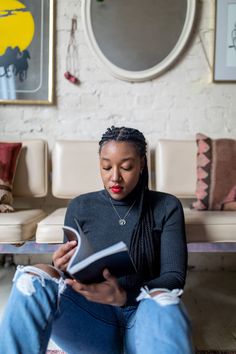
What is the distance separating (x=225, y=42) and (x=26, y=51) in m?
1.21

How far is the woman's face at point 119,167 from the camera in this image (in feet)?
3.18

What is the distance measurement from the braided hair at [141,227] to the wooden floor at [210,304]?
20.0 inches

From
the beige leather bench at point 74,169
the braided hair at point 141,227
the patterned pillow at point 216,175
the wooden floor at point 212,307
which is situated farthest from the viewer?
the beige leather bench at point 74,169

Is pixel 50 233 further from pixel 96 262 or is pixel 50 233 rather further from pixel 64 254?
pixel 96 262

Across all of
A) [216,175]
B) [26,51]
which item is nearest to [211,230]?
[216,175]

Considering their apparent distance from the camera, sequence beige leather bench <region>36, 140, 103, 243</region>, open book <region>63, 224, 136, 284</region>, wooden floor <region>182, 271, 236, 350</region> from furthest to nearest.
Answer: beige leather bench <region>36, 140, 103, 243</region>, wooden floor <region>182, 271, 236, 350</region>, open book <region>63, 224, 136, 284</region>

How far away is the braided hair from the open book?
162 millimetres

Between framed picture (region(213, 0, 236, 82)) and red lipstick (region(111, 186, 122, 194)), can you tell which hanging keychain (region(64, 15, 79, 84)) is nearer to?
Answer: framed picture (region(213, 0, 236, 82))

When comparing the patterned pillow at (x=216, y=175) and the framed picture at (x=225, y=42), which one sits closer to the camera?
the patterned pillow at (x=216, y=175)

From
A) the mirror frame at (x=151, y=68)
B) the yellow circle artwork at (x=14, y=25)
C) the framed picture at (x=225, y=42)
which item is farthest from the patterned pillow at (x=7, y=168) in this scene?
the framed picture at (x=225, y=42)

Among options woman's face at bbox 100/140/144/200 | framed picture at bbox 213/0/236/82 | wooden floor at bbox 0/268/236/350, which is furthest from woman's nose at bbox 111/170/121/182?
framed picture at bbox 213/0/236/82

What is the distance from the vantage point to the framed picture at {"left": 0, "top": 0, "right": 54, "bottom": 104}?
1.96 metres

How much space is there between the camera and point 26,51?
1985 mm

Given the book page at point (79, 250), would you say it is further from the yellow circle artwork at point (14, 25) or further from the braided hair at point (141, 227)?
the yellow circle artwork at point (14, 25)
